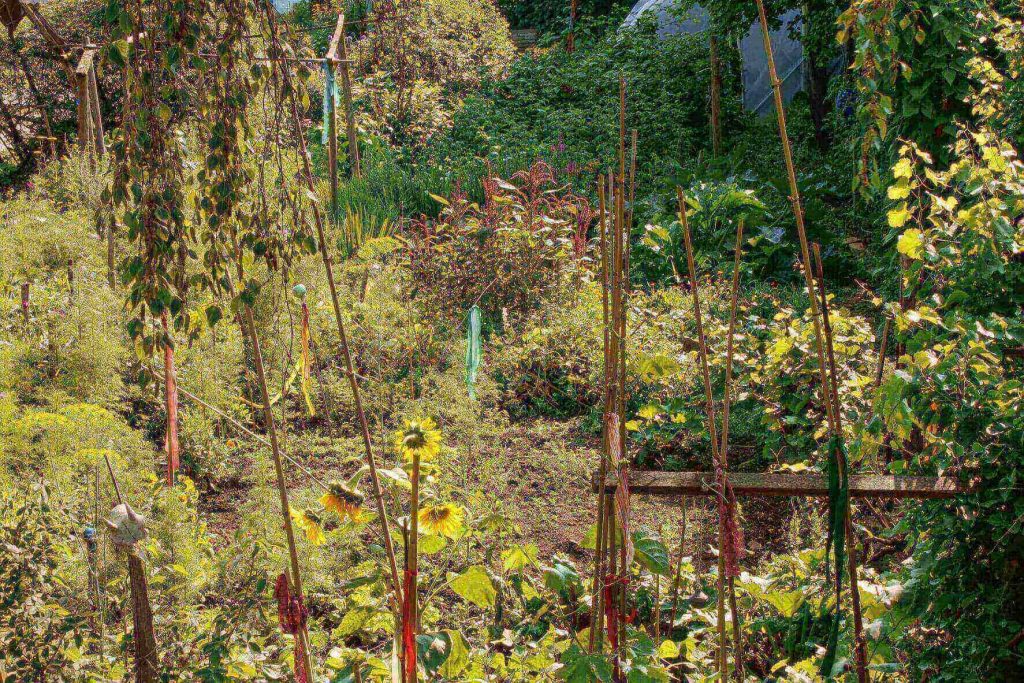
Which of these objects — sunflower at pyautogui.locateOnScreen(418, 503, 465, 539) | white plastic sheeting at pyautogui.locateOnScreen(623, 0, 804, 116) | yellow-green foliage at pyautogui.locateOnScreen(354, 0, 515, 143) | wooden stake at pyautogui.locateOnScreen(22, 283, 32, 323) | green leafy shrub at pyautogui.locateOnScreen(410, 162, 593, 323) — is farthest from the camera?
white plastic sheeting at pyautogui.locateOnScreen(623, 0, 804, 116)

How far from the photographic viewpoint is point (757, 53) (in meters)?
9.72

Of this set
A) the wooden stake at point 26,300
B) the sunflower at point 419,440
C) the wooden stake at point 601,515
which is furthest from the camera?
the wooden stake at point 26,300

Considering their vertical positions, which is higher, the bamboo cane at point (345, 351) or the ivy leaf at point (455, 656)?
the bamboo cane at point (345, 351)

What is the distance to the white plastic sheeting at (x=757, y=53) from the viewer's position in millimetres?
9523

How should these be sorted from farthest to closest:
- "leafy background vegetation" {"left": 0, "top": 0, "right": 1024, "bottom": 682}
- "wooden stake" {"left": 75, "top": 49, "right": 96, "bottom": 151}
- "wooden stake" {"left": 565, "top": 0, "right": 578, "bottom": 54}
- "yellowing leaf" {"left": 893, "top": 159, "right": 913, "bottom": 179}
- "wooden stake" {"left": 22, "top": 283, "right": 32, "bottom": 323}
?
"wooden stake" {"left": 565, "top": 0, "right": 578, "bottom": 54} → "wooden stake" {"left": 75, "top": 49, "right": 96, "bottom": 151} → "wooden stake" {"left": 22, "top": 283, "right": 32, "bottom": 323} → "yellowing leaf" {"left": 893, "top": 159, "right": 913, "bottom": 179} → "leafy background vegetation" {"left": 0, "top": 0, "right": 1024, "bottom": 682}

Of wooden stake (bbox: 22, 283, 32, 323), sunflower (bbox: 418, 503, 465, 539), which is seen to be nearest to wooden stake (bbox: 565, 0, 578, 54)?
wooden stake (bbox: 22, 283, 32, 323)

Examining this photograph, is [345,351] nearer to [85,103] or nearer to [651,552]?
[651,552]

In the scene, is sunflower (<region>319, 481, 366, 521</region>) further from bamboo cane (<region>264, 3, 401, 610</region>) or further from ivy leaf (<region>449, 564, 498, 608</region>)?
ivy leaf (<region>449, 564, 498, 608</region>)

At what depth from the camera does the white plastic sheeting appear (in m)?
9.52

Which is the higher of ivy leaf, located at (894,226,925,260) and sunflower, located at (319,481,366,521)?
ivy leaf, located at (894,226,925,260)

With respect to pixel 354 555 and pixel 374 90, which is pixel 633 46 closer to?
pixel 374 90

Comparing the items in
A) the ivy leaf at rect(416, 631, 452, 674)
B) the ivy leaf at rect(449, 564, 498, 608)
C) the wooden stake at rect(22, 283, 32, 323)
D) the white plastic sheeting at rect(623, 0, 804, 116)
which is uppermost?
the white plastic sheeting at rect(623, 0, 804, 116)

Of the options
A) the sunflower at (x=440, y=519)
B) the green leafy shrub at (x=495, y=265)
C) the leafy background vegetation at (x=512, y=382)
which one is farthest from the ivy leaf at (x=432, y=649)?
the green leafy shrub at (x=495, y=265)

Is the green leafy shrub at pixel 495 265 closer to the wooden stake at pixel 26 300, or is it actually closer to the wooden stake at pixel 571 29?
the wooden stake at pixel 26 300
